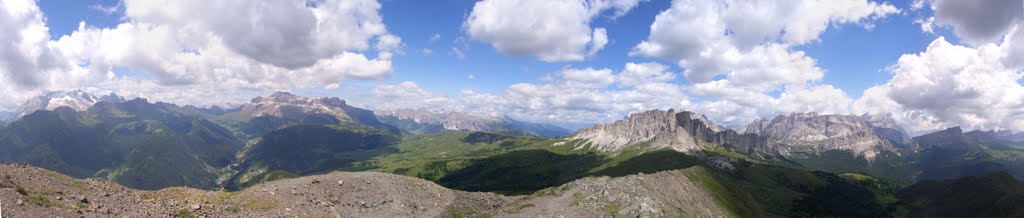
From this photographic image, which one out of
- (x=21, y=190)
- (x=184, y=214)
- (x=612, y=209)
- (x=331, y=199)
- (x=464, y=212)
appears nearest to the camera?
(x=21, y=190)

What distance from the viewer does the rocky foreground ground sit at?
136ft

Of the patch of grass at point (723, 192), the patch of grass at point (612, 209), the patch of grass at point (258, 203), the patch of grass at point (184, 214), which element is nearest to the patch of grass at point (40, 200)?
the patch of grass at point (184, 214)

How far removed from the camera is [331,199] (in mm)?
63750

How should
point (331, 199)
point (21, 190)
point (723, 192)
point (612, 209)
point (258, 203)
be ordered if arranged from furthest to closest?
point (723, 192) < point (612, 209) < point (331, 199) < point (258, 203) < point (21, 190)

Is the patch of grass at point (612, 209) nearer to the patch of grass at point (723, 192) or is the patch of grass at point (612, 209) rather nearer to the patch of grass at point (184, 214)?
the patch of grass at point (184, 214)

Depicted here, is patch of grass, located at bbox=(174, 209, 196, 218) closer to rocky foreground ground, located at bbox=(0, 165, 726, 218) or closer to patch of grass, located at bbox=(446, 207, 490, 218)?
rocky foreground ground, located at bbox=(0, 165, 726, 218)

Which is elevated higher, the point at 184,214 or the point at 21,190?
the point at 21,190

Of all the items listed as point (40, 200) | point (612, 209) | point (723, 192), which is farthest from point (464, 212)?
point (723, 192)

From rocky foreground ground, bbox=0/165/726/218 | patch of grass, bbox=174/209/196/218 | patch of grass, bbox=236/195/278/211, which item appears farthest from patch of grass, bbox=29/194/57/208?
patch of grass, bbox=236/195/278/211

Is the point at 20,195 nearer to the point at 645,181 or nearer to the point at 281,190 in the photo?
the point at 281,190

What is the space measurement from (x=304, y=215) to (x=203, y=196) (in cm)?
1133

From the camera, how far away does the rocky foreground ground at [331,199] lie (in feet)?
136

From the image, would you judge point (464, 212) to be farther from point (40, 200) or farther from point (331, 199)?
point (40, 200)

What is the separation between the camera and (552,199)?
88.4 m
